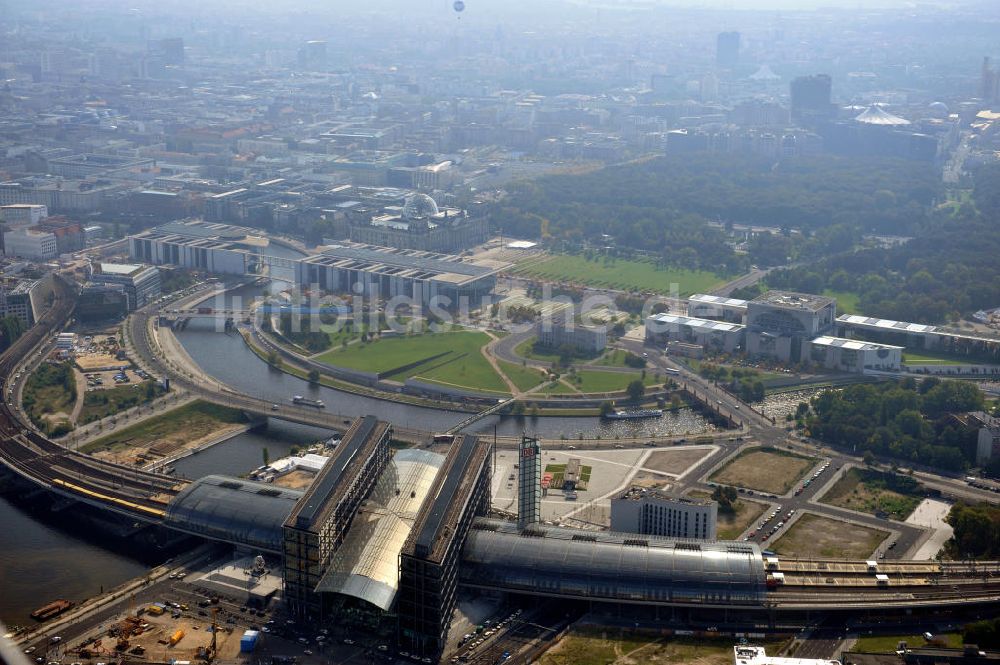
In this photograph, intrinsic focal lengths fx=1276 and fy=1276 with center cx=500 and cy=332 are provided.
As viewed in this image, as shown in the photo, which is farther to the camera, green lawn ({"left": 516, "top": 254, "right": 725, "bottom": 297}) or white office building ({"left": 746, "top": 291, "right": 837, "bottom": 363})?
green lawn ({"left": 516, "top": 254, "right": 725, "bottom": 297})

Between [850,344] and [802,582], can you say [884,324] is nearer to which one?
[850,344]

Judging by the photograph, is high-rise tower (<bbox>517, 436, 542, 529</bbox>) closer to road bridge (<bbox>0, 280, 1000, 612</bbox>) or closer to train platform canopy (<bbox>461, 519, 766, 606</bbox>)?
road bridge (<bbox>0, 280, 1000, 612</bbox>)

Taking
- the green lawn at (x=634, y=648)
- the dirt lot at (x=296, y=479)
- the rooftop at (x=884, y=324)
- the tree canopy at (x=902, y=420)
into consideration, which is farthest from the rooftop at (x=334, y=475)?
the rooftop at (x=884, y=324)

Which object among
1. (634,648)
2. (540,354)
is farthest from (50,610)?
(540,354)

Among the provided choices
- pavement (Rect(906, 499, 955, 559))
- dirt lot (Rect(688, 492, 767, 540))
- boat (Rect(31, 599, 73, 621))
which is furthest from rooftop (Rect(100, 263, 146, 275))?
pavement (Rect(906, 499, 955, 559))

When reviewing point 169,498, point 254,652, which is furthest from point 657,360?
point 254,652

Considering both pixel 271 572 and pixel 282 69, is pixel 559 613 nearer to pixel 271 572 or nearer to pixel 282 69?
pixel 271 572
